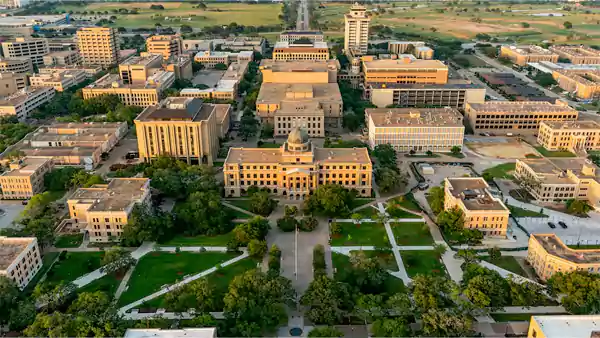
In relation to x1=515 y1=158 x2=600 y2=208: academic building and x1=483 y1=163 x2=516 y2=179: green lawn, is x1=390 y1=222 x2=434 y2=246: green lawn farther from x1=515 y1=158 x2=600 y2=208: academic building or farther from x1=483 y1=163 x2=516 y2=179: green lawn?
x1=483 y1=163 x2=516 y2=179: green lawn

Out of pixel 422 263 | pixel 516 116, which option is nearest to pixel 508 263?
pixel 422 263

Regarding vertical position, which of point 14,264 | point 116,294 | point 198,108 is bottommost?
point 116,294

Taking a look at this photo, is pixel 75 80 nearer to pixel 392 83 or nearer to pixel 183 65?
pixel 183 65

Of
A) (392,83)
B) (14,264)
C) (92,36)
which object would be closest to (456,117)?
(392,83)

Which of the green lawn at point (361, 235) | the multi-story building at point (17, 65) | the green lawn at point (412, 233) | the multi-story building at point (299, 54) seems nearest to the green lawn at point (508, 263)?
the green lawn at point (412, 233)

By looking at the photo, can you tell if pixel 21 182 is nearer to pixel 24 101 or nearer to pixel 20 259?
pixel 20 259

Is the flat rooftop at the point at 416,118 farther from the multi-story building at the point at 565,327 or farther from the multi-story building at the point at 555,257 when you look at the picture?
the multi-story building at the point at 565,327
